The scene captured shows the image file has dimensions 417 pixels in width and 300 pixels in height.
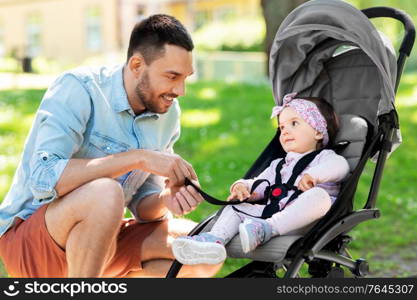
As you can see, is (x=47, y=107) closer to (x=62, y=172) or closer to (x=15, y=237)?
(x=62, y=172)

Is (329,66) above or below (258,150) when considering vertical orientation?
above

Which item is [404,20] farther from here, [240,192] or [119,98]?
[119,98]

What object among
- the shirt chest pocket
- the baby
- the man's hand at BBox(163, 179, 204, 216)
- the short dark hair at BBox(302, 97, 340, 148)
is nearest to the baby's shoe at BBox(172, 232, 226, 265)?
the baby

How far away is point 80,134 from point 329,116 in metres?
1.16

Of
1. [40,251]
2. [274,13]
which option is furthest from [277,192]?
[274,13]

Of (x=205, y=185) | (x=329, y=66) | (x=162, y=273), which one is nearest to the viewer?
(x=162, y=273)

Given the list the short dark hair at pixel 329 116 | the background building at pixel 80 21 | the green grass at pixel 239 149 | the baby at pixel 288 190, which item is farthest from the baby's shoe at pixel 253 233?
the background building at pixel 80 21

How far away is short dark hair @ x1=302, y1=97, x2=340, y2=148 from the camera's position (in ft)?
12.5

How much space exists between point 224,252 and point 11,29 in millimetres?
26153

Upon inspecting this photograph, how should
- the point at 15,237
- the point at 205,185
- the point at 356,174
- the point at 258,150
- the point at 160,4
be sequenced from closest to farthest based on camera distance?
the point at 356,174
the point at 15,237
the point at 205,185
the point at 258,150
the point at 160,4

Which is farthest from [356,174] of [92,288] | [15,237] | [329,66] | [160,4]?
[160,4]

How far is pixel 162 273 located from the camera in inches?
153

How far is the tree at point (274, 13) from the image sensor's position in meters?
9.50

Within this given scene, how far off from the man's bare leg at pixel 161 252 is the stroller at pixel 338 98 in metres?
0.33
